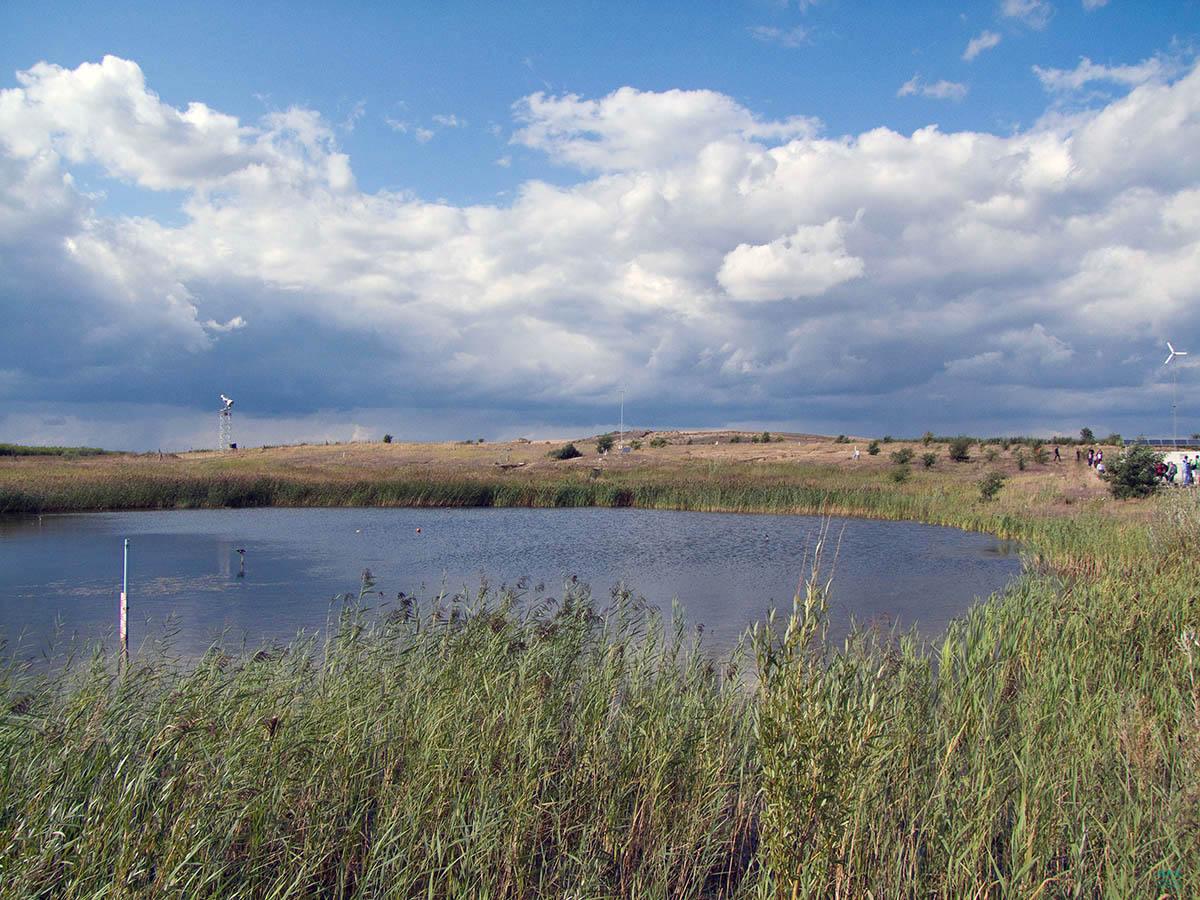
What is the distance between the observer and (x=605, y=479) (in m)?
37.5

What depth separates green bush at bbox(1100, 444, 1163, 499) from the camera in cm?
2264

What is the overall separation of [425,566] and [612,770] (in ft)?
38.5

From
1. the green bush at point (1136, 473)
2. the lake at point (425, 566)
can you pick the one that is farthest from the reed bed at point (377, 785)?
the green bush at point (1136, 473)

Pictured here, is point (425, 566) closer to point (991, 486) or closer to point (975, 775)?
point (975, 775)

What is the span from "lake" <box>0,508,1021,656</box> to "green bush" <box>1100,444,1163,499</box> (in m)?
4.26

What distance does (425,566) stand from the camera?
15820 millimetres

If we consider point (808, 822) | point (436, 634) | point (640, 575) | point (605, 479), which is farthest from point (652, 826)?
point (605, 479)

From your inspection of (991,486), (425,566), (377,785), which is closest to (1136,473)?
(991,486)

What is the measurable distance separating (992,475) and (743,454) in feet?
77.3

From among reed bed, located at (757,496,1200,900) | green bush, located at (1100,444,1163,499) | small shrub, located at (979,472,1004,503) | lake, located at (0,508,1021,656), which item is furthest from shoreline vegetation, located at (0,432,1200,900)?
small shrub, located at (979,472,1004,503)

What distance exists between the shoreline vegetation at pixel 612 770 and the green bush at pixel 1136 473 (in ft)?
58.8

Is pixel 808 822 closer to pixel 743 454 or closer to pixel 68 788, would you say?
pixel 68 788

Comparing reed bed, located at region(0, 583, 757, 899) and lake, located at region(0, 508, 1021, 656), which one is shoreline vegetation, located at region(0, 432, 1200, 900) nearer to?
reed bed, located at region(0, 583, 757, 899)

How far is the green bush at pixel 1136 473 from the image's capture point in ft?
74.3
